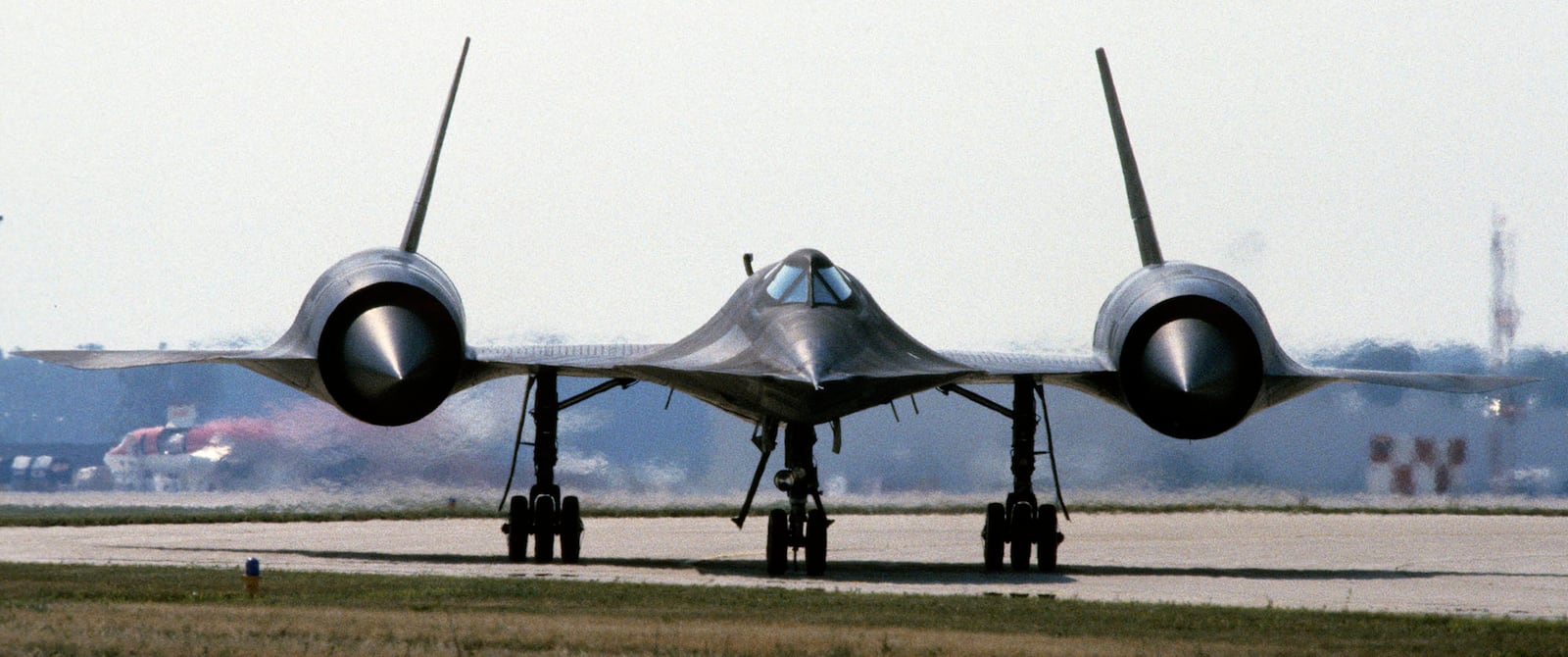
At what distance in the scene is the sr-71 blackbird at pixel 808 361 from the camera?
14.9 meters

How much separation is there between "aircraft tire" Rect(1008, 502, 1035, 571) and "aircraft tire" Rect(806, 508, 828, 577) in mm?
2212

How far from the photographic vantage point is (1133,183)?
1709cm

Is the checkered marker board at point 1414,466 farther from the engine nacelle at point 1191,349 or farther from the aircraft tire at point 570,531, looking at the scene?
A: the aircraft tire at point 570,531

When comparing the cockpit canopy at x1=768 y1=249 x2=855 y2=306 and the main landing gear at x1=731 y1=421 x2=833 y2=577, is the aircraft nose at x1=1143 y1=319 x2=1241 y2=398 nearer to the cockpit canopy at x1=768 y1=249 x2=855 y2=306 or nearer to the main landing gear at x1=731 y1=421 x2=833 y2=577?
the cockpit canopy at x1=768 y1=249 x2=855 y2=306

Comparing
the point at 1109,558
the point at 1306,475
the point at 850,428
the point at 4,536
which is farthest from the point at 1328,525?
the point at 4,536

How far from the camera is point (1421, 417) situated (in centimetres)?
2627

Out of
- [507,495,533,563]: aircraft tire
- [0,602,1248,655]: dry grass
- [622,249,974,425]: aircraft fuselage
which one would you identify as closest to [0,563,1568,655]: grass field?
[0,602,1248,655]: dry grass

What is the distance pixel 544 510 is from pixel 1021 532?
4.36 metres

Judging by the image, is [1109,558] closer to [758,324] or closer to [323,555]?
[758,324]

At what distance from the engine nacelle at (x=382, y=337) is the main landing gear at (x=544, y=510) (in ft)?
4.90

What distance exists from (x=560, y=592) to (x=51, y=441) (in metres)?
18.3

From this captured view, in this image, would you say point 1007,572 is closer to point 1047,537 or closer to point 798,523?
point 1047,537

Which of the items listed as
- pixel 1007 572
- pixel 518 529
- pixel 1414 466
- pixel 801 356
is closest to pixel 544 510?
pixel 518 529

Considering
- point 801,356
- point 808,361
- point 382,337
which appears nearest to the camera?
point 808,361
